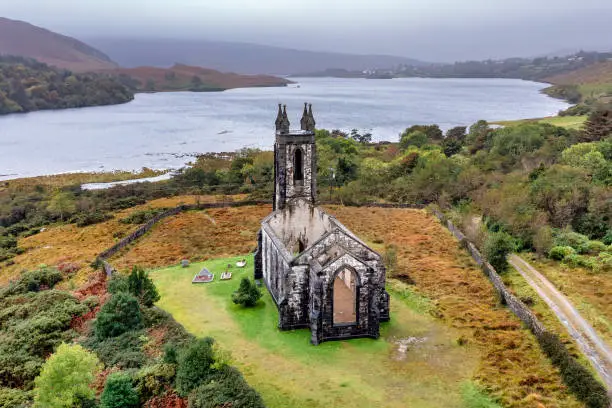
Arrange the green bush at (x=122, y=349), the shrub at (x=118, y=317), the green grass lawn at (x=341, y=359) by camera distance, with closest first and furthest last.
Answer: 1. the green grass lawn at (x=341, y=359)
2. the green bush at (x=122, y=349)
3. the shrub at (x=118, y=317)

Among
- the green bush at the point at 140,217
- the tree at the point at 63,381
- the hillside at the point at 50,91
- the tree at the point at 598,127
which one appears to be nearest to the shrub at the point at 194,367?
the tree at the point at 63,381

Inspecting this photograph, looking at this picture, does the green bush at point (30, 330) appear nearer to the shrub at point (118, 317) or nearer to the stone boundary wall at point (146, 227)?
the shrub at point (118, 317)

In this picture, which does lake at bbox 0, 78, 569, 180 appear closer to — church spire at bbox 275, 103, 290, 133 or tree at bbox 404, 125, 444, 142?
tree at bbox 404, 125, 444, 142

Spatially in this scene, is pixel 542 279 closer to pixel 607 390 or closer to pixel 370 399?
pixel 607 390

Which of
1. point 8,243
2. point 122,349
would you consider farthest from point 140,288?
point 8,243

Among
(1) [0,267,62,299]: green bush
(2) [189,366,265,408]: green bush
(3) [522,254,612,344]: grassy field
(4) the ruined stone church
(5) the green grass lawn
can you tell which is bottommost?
(1) [0,267,62,299]: green bush

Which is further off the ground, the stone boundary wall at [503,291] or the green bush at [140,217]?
the stone boundary wall at [503,291]

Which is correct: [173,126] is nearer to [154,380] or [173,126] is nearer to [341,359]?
[154,380]

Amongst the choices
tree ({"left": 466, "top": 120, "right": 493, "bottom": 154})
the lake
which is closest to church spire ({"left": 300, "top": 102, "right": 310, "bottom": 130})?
tree ({"left": 466, "top": 120, "right": 493, "bottom": 154})
